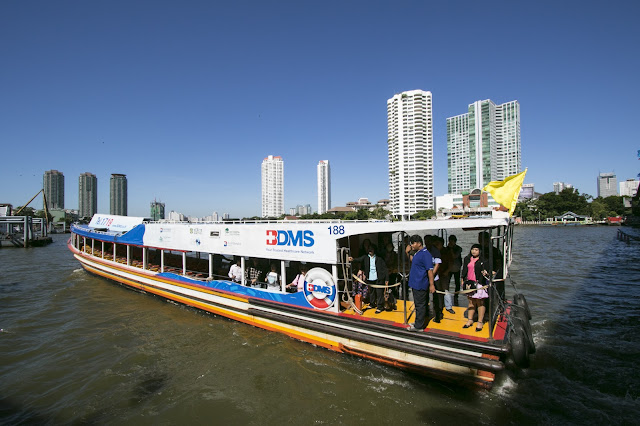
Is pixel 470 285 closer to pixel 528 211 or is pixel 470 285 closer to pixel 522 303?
pixel 522 303

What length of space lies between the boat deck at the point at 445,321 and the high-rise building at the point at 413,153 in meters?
107

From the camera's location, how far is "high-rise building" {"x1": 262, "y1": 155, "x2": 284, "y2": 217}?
140250 mm

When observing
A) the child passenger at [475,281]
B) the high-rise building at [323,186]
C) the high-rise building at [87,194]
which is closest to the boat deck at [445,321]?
the child passenger at [475,281]

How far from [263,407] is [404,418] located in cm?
235

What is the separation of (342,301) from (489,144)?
516 feet

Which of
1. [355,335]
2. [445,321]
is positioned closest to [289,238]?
[355,335]

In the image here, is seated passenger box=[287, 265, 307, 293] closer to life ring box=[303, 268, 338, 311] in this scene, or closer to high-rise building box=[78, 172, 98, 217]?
life ring box=[303, 268, 338, 311]

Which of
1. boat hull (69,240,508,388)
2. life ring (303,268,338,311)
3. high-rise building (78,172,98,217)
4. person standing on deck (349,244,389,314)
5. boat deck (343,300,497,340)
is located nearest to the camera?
boat hull (69,240,508,388)

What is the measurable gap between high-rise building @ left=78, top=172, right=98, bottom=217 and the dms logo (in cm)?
19462

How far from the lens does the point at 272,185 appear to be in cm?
14025

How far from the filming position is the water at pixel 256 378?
16.7 ft

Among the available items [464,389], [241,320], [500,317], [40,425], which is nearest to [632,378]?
[500,317]

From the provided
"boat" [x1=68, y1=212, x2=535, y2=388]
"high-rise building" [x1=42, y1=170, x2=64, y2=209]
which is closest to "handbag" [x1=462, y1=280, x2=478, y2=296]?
"boat" [x1=68, y1=212, x2=535, y2=388]

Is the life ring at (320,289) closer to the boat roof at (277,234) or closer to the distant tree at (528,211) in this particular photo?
the boat roof at (277,234)
